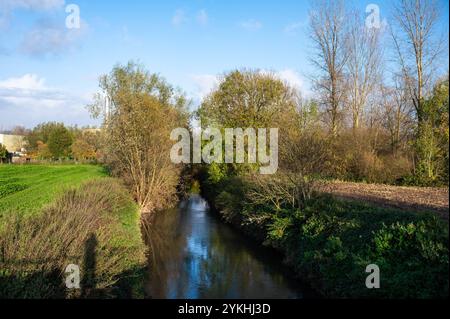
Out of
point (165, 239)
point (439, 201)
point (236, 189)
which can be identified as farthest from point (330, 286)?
point (236, 189)

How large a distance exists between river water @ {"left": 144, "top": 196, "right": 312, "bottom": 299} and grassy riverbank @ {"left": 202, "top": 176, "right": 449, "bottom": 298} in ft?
2.65

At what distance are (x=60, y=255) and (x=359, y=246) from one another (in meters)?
8.03

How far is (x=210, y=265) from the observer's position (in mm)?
15516

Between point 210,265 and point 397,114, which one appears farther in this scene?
point 397,114

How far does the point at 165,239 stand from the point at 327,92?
1980 centimetres

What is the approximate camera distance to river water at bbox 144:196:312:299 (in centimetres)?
1263

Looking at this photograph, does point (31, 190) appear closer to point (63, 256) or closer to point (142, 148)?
point (142, 148)

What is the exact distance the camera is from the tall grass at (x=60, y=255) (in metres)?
8.09

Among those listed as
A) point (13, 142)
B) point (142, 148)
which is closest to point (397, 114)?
point (142, 148)

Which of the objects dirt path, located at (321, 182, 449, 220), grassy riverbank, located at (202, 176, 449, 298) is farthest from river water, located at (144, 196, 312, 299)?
dirt path, located at (321, 182, 449, 220)

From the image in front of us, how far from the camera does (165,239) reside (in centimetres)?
2008

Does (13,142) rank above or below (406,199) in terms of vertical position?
above

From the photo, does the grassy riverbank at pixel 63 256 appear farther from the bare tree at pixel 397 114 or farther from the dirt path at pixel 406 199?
the bare tree at pixel 397 114

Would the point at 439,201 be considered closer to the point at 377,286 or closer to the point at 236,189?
the point at 377,286
